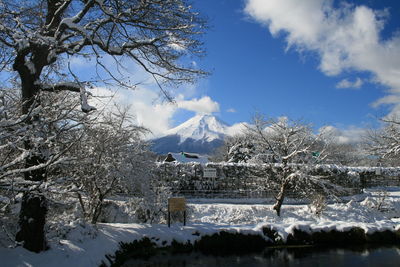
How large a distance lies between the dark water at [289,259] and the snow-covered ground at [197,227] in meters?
0.86

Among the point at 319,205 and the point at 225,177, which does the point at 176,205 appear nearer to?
the point at 319,205

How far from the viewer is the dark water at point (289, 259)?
33.0ft

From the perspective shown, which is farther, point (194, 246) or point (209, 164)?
point (209, 164)

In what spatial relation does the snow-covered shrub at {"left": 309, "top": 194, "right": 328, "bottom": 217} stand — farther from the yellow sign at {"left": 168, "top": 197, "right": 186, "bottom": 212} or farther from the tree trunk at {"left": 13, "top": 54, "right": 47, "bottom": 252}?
the tree trunk at {"left": 13, "top": 54, "right": 47, "bottom": 252}

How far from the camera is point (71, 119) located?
680 centimetres

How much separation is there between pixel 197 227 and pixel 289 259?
341 cm

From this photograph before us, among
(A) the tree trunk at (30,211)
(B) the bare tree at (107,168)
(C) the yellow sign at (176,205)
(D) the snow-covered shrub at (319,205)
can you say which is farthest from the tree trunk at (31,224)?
(D) the snow-covered shrub at (319,205)

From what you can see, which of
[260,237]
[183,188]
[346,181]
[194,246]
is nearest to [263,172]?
[183,188]

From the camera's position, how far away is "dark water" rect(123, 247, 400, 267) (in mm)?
10070

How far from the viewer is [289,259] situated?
1070 centimetres

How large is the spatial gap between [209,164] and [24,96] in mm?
17816

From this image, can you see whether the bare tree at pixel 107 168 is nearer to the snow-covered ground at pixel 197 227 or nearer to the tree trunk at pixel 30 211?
the snow-covered ground at pixel 197 227

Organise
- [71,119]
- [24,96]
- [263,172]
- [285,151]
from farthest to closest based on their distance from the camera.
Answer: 1. [263,172]
2. [285,151]
3. [24,96]
4. [71,119]

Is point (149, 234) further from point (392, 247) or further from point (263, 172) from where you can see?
point (263, 172)
